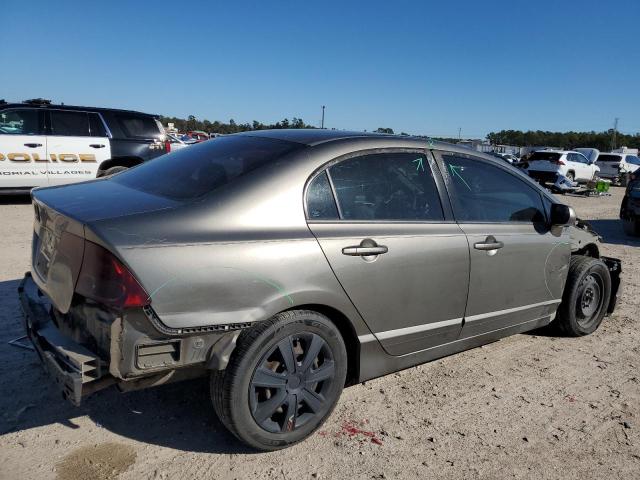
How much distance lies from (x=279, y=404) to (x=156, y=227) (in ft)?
3.47

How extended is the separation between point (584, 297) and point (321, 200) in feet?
9.33

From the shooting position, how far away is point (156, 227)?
229 centimetres

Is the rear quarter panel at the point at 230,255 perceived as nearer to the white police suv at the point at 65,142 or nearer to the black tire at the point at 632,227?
the white police suv at the point at 65,142

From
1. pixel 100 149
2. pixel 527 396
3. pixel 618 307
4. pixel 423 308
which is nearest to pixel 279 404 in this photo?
pixel 423 308

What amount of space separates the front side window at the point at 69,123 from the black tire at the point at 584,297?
28.8 feet

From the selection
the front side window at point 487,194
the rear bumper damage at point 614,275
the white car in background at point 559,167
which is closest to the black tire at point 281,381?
the front side window at point 487,194

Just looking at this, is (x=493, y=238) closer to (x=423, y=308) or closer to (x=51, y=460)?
(x=423, y=308)

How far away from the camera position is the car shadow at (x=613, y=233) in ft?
31.6

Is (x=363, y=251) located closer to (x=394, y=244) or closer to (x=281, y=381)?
(x=394, y=244)

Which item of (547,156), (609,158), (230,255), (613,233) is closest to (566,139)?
(609,158)

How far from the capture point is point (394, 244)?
2.92 metres

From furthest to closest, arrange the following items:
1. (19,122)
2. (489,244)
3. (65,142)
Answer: (65,142) → (19,122) → (489,244)

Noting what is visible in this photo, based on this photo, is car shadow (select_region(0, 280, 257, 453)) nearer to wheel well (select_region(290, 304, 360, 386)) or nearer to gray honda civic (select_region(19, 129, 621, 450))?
gray honda civic (select_region(19, 129, 621, 450))

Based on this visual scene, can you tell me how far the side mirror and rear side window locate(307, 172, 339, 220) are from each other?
6.44ft
